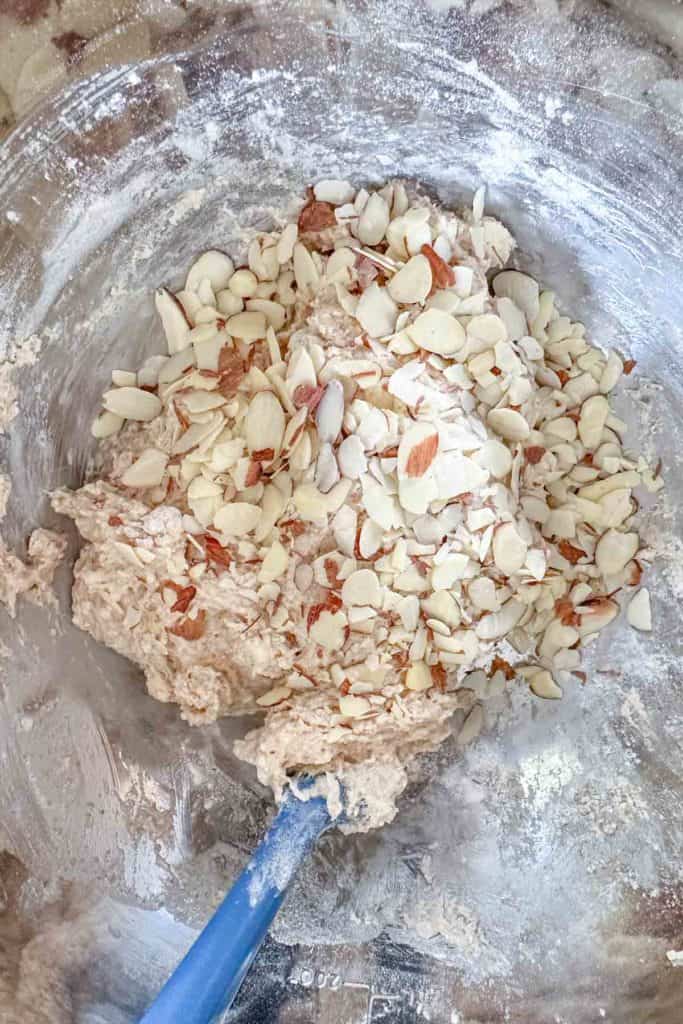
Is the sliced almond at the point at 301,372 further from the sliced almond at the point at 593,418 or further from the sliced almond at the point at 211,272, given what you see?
the sliced almond at the point at 593,418

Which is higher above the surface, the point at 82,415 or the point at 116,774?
the point at 82,415

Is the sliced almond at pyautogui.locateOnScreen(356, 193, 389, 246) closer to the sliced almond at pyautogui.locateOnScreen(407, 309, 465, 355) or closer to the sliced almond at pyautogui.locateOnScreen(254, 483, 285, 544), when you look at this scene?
the sliced almond at pyautogui.locateOnScreen(407, 309, 465, 355)

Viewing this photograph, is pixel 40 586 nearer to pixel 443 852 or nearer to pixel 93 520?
pixel 93 520

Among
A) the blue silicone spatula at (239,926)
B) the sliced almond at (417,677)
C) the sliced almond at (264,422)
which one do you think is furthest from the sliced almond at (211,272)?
the blue silicone spatula at (239,926)

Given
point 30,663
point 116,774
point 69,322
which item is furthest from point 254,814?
point 69,322

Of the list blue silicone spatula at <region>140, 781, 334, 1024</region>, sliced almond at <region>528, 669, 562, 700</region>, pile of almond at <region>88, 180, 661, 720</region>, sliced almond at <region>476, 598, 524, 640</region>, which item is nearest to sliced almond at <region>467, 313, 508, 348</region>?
pile of almond at <region>88, 180, 661, 720</region>
